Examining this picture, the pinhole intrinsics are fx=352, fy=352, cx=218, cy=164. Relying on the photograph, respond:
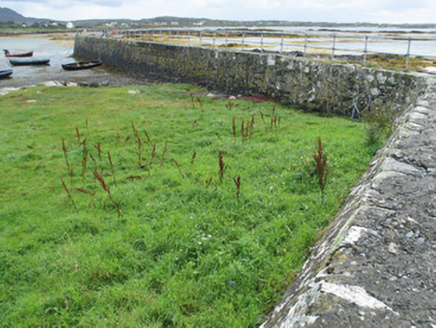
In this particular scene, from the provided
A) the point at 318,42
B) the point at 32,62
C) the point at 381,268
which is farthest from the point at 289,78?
the point at 32,62

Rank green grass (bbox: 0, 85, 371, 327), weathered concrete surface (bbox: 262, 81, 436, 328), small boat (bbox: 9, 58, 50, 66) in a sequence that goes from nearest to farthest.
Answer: weathered concrete surface (bbox: 262, 81, 436, 328) → green grass (bbox: 0, 85, 371, 327) → small boat (bbox: 9, 58, 50, 66)

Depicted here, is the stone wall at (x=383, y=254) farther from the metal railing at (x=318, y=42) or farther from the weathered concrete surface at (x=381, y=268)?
the metal railing at (x=318, y=42)

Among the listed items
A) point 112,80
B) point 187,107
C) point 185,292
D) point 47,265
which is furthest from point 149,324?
point 112,80

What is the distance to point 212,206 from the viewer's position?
5.35 metres

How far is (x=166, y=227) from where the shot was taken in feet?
15.5

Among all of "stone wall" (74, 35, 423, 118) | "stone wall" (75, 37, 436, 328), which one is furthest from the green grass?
"stone wall" (74, 35, 423, 118)

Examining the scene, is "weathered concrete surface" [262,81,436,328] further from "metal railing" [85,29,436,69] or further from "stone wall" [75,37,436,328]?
"metal railing" [85,29,436,69]

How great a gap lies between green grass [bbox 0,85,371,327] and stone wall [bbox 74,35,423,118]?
2797mm

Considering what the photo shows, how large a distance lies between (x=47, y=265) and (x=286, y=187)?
361 cm

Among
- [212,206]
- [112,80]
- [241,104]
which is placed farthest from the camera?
[112,80]

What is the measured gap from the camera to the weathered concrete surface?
6.21 ft

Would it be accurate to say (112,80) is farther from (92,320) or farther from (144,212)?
(92,320)

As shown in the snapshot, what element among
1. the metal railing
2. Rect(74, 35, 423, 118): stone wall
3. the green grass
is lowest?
the green grass

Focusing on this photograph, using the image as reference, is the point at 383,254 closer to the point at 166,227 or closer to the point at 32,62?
the point at 166,227
